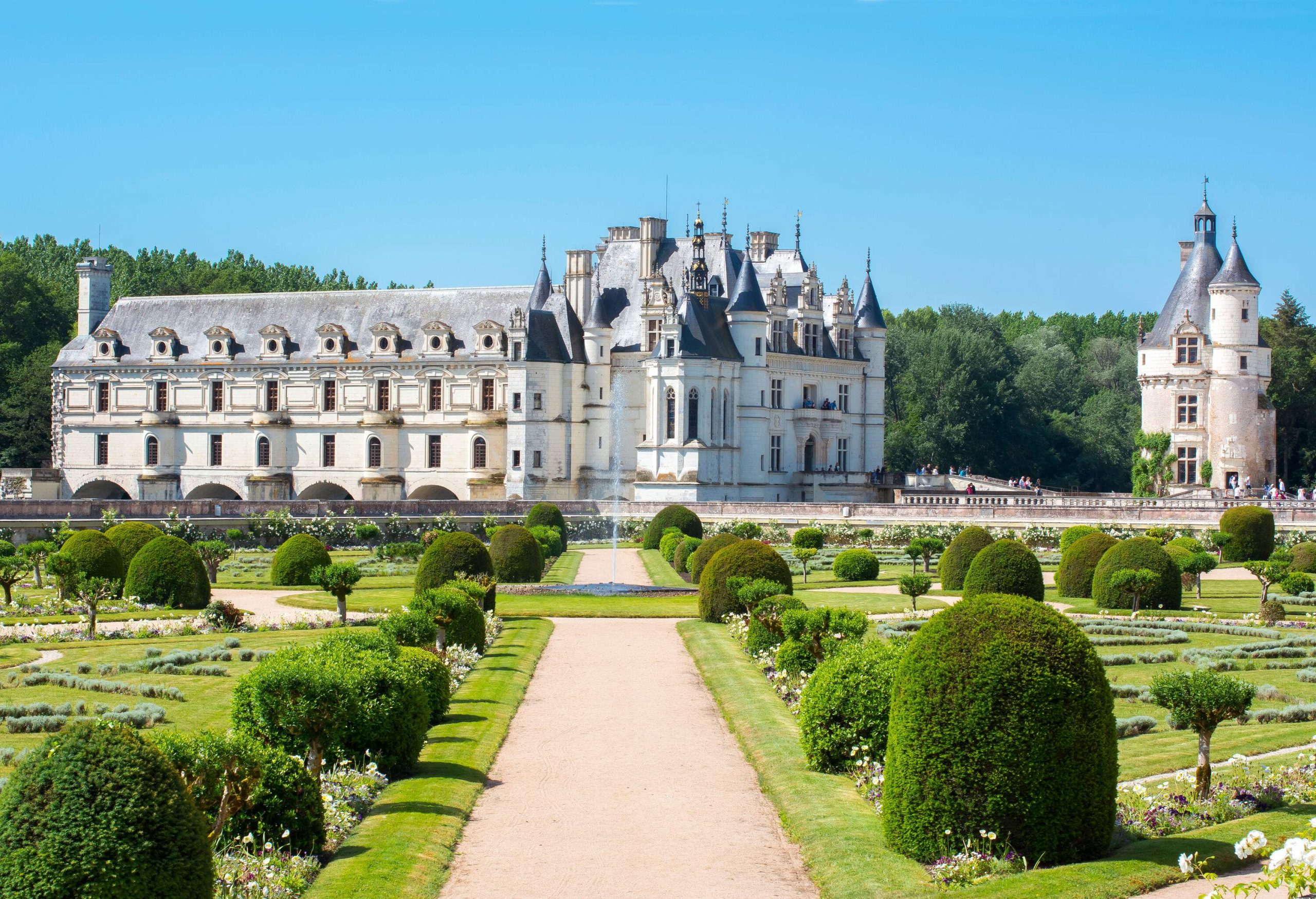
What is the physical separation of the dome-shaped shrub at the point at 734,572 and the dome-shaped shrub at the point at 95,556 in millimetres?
11412

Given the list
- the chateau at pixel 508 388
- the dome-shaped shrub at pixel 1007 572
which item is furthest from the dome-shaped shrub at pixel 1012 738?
the chateau at pixel 508 388

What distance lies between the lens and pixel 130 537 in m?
31.3

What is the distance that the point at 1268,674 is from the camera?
67.6 ft

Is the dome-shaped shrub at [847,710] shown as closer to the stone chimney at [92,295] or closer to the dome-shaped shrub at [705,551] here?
the dome-shaped shrub at [705,551]

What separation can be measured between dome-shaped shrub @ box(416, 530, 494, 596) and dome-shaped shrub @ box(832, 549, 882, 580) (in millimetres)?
11124

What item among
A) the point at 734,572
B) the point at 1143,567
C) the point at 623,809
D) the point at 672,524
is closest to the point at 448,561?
the point at 734,572

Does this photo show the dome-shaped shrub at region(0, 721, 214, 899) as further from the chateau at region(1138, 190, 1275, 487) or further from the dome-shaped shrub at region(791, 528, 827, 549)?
the chateau at region(1138, 190, 1275, 487)

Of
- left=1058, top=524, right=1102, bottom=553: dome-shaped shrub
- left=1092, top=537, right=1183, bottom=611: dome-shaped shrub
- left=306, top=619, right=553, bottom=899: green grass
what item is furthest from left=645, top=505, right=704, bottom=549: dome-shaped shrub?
left=306, top=619, right=553, bottom=899: green grass

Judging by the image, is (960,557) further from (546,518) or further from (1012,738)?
(1012,738)

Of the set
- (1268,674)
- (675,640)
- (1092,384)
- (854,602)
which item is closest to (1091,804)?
(1268,674)

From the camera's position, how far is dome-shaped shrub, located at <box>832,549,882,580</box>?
120 ft

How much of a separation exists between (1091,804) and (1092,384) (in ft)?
276

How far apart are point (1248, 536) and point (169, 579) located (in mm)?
26299

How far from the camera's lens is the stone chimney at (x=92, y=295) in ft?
244
